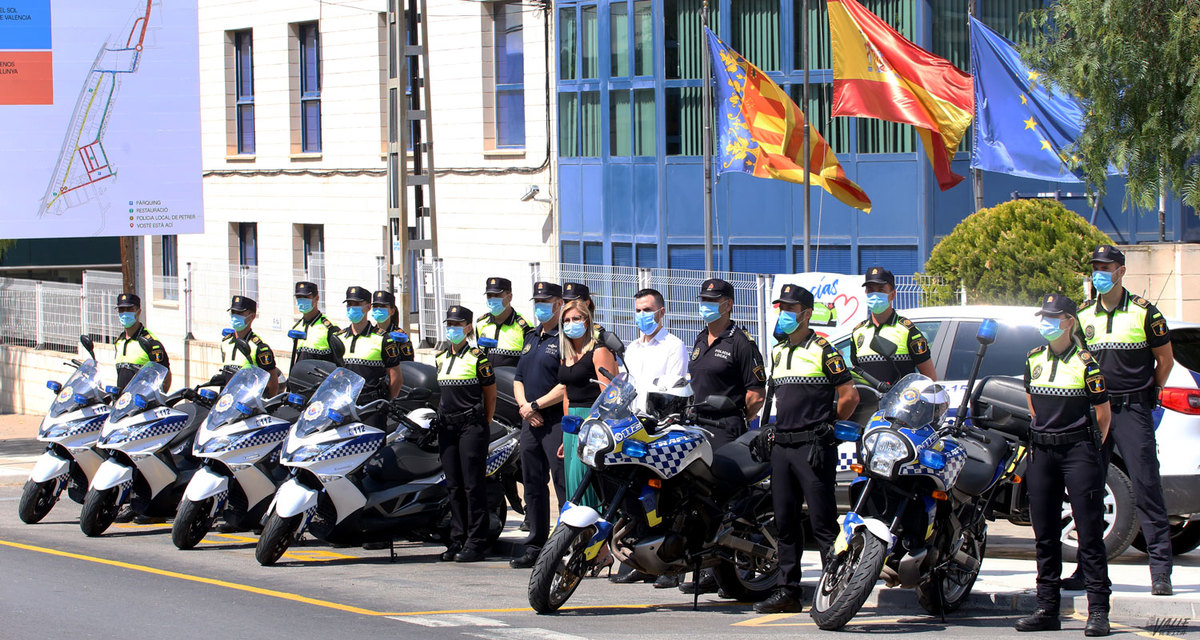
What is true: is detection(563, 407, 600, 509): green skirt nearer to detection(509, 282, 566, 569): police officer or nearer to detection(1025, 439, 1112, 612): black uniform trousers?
detection(509, 282, 566, 569): police officer

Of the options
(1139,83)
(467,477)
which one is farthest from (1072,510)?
(1139,83)

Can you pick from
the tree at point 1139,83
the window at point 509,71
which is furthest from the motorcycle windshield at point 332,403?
the window at point 509,71

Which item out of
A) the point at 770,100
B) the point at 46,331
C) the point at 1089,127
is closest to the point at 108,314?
the point at 46,331

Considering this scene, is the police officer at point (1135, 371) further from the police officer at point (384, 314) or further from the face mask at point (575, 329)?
the police officer at point (384, 314)

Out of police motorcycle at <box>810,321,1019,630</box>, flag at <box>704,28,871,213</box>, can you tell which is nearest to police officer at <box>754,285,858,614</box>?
police motorcycle at <box>810,321,1019,630</box>

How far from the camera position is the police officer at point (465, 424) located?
10445 millimetres

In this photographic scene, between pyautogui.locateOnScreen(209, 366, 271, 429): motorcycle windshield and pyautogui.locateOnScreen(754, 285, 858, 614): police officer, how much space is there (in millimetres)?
4265

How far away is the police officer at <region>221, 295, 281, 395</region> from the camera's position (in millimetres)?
12031

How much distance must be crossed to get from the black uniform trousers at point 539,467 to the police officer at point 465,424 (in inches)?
14.3

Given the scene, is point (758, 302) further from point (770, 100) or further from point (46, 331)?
point (46, 331)

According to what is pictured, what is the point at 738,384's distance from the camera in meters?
9.28

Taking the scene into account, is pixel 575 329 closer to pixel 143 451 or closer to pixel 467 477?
pixel 467 477

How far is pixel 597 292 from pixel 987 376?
8.09 m

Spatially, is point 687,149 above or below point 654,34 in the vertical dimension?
below
